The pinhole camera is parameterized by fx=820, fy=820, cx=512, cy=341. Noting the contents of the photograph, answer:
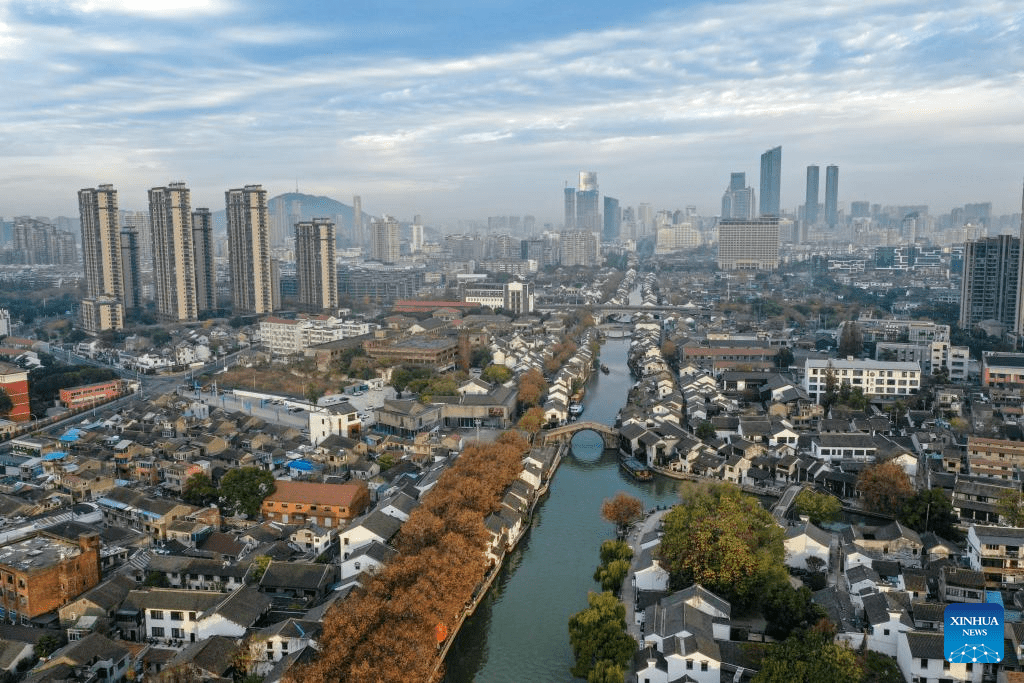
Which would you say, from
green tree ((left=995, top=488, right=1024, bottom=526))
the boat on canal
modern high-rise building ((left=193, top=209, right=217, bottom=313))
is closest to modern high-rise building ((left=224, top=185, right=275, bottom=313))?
modern high-rise building ((left=193, top=209, right=217, bottom=313))

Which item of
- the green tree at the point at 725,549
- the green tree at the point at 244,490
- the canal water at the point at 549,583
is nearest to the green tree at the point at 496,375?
the canal water at the point at 549,583

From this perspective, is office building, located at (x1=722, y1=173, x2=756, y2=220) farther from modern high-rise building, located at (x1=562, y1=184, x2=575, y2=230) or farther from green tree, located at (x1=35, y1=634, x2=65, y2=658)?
green tree, located at (x1=35, y1=634, x2=65, y2=658)

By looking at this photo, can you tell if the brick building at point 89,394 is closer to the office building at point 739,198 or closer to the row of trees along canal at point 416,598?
the row of trees along canal at point 416,598

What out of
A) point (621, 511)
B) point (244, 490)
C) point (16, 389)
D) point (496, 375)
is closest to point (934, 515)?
point (621, 511)

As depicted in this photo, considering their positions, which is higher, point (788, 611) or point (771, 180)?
point (771, 180)

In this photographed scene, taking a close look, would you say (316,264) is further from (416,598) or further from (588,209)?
(588,209)

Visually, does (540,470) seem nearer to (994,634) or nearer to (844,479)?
(844,479)
